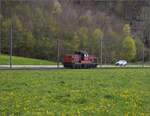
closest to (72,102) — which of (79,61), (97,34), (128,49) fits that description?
(79,61)

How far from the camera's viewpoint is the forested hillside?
86875 millimetres

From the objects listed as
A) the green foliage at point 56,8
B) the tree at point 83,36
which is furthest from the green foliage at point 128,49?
the green foliage at point 56,8

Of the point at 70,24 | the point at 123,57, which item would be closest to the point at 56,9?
the point at 70,24

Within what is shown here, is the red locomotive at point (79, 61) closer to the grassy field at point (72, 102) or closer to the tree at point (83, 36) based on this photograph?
the tree at point (83, 36)

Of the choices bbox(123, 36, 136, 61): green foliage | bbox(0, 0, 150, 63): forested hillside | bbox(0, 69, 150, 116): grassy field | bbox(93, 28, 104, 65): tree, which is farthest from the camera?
bbox(123, 36, 136, 61): green foliage

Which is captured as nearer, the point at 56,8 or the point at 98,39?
the point at 98,39

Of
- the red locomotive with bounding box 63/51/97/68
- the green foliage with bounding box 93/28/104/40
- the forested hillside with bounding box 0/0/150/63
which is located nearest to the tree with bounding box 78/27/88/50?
the forested hillside with bounding box 0/0/150/63

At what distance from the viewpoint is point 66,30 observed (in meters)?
94.9

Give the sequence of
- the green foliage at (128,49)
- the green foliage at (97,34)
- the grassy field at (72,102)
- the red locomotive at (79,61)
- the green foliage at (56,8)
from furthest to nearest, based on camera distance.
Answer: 1. the green foliage at (56,8)
2. the green foliage at (128,49)
3. the green foliage at (97,34)
4. the red locomotive at (79,61)
5. the grassy field at (72,102)

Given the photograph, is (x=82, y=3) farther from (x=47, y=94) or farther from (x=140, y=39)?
(x=47, y=94)

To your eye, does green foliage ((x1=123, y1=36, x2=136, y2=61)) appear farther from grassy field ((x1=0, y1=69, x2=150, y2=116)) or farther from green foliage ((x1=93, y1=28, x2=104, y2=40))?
grassy field ((x1=0, y1=69, x2=150, y2=116))

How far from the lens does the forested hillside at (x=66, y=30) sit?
285 feet

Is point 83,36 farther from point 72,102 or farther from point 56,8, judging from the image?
point 72,102

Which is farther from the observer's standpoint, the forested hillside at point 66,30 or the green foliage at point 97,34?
the green foliage at point 97,34
